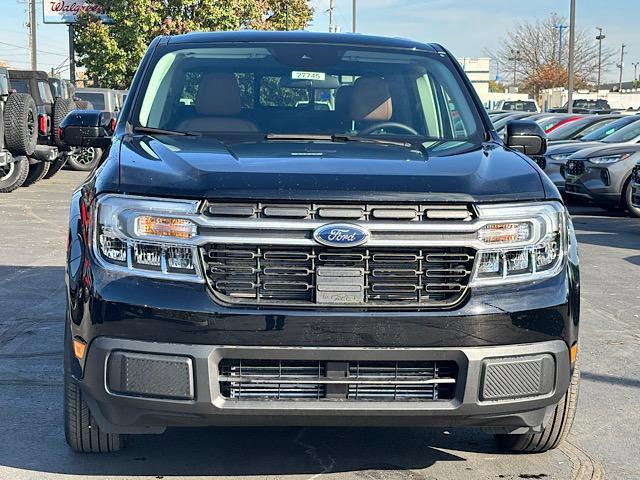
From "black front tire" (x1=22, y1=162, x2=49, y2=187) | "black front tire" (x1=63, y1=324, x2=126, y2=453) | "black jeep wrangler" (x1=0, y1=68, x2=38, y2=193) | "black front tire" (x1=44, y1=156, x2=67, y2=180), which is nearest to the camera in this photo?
"black front tire" (x1=63, y1=324, x2=126, y2=453)

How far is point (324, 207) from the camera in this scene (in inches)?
152

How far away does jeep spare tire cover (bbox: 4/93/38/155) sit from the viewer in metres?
16.3

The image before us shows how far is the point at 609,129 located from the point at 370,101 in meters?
14.2

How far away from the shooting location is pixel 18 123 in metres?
16.4

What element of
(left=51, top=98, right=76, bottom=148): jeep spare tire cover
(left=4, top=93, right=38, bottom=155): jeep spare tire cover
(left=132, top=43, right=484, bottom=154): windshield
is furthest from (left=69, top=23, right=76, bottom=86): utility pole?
(left=132, top=43, right=484, bottom=154): windshield

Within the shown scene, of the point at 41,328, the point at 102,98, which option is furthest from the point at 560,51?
the point at 41,328

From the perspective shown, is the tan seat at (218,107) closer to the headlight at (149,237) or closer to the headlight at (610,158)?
the headlight at (149,237)

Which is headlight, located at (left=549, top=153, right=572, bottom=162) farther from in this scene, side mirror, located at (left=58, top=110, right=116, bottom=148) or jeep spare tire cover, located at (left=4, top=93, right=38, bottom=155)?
side mirror, located at (left=58, top=110, right=116, bottom=148)

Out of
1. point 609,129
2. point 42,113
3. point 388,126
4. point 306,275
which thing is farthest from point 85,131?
point 609,129

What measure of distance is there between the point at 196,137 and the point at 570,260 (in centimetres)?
176

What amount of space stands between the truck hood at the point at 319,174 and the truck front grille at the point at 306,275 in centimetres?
20

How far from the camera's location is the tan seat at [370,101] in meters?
5.31

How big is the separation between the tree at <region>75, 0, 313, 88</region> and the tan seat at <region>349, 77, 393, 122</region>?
35684 mm

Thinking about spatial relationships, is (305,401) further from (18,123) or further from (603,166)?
(18,123)
